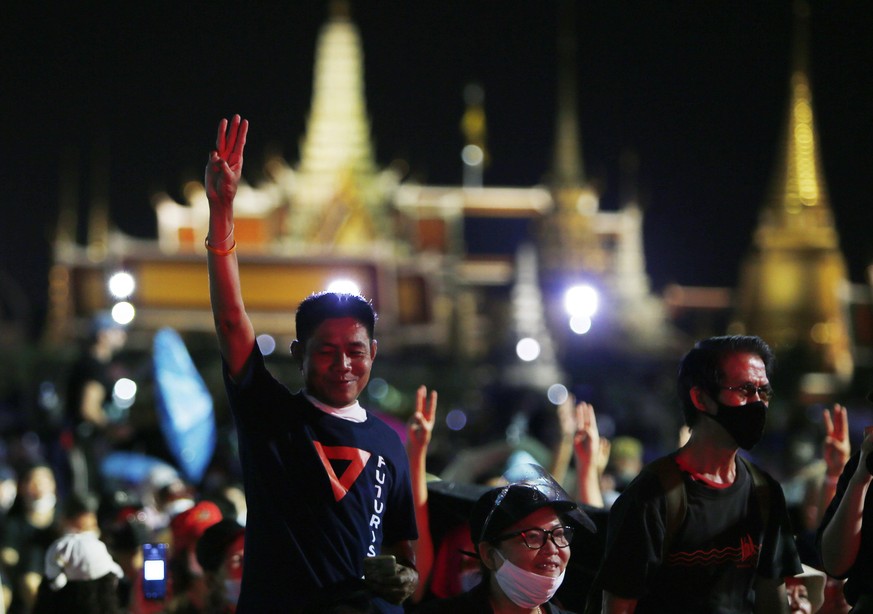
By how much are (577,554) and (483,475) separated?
2.48 meters

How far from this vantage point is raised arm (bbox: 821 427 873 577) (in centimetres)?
360

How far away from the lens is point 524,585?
11.5 feet

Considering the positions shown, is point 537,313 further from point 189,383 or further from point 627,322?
point 189,383

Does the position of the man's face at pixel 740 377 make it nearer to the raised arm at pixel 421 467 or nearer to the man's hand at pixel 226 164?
the raised arm at pixel 421 467

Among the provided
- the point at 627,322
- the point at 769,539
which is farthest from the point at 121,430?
the point at 627,322

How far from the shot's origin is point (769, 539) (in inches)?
148

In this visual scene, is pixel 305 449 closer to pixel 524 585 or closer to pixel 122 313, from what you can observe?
pixel 524 585

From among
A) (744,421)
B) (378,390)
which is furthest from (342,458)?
(378,390)

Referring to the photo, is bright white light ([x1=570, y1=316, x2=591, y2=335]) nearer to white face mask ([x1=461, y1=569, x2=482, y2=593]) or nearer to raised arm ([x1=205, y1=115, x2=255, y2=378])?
white face mask ([x1=461, y1=569, x2=482, y2=593])

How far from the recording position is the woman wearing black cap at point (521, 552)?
352cm

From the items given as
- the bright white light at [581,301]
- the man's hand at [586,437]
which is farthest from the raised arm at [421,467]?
the bright white light at [581,301]

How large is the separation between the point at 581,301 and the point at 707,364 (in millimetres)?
7440

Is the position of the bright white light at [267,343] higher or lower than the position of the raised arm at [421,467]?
higher

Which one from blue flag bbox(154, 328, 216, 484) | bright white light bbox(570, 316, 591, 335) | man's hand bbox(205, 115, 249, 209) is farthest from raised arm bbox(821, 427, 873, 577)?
bright white light bbox(570, 316, 591, 335)
